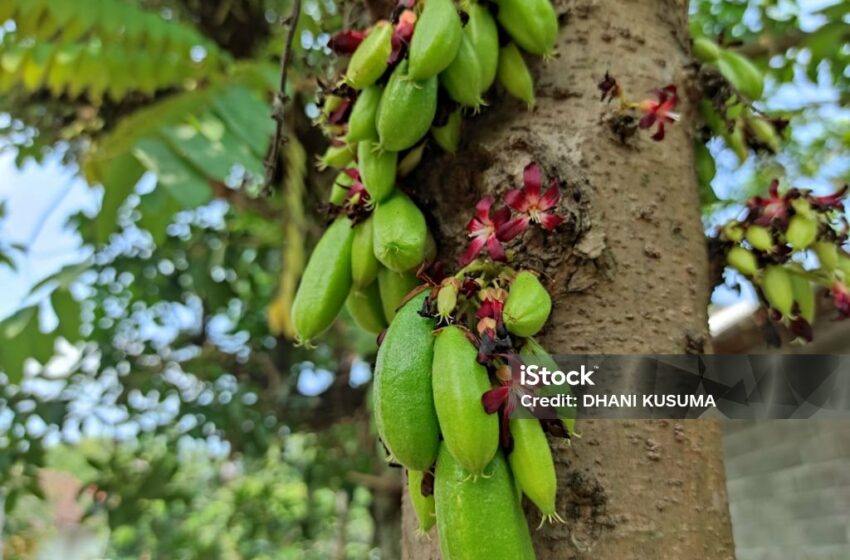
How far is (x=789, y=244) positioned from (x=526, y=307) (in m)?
0.55

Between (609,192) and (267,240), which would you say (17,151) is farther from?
(609,192)

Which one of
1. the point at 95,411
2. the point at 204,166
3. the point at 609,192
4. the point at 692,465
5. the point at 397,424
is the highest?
the point at 204,166

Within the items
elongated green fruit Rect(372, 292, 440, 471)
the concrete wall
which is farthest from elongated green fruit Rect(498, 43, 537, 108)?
the concrete wall

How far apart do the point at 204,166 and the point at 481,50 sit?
0.95 meters

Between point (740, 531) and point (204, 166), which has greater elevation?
point (204, 166)

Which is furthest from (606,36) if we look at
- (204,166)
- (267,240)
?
(267,240)

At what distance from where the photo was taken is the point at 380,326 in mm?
Result: 1119

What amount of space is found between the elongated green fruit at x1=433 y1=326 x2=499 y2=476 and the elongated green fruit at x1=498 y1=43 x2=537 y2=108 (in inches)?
15.3

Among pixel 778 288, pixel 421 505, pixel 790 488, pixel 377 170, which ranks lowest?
pixel 790 488

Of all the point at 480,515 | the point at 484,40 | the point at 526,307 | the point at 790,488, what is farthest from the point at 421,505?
the point at 790,488

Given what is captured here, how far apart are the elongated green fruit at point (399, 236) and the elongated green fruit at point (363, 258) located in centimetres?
3

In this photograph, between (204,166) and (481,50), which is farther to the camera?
(204,166)

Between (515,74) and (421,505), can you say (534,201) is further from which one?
(421,505)

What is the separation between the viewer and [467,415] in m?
0.80
